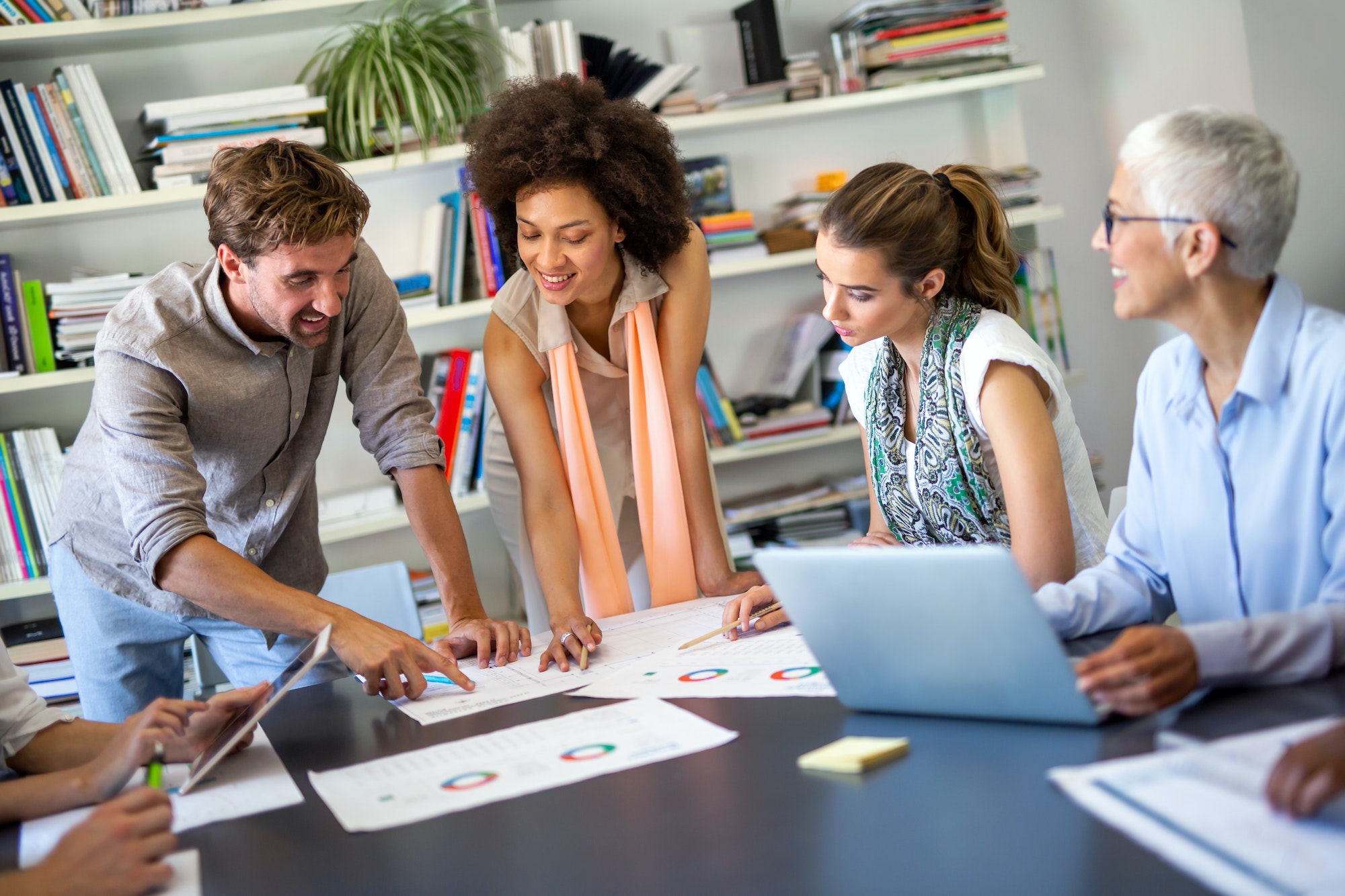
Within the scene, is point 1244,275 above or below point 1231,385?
above

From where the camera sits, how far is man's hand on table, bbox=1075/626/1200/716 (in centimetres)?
93

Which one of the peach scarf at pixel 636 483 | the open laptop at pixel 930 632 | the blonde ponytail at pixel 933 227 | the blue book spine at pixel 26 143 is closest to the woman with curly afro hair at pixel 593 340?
the peach scarf at pixel 636 483

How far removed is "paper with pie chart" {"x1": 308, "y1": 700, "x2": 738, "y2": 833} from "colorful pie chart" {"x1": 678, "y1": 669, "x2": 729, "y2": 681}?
97mm

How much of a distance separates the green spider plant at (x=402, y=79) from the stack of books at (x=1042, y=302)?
1636 mm

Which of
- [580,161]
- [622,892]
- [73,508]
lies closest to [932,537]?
[580,161]

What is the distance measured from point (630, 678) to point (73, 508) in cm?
114

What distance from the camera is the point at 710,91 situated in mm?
3229

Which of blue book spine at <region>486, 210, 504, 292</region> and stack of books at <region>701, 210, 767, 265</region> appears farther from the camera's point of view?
→ stack of books at <region>701, 210, 767, 265</region>

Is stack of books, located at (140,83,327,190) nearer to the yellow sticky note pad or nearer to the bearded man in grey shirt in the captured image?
the bearded man in grey shirt

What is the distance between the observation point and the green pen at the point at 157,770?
109 centimetres

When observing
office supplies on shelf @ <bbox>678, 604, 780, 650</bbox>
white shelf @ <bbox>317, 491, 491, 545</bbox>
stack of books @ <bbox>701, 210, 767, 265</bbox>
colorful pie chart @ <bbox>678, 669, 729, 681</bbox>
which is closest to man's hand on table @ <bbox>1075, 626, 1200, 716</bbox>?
colorful pie chart @ <bbox>678, 669, 729, 681</bbox>

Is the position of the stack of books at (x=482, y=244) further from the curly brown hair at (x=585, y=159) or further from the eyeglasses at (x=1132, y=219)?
the eyeglasses at (x=1132, y=219)

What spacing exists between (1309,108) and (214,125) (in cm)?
286

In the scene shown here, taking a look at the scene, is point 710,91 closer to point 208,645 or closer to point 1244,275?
point 208,645
